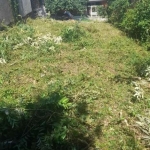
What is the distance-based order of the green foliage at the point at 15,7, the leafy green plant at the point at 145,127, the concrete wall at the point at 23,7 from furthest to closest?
the concrete wall at the point at 23,7 < the green foliage at the point at 15,7 < the leafy green plant at the point at 145,127

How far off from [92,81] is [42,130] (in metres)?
3.02

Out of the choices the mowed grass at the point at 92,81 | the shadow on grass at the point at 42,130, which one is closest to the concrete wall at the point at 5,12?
the mowed grass at the point at 92,81

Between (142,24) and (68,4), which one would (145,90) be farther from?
(68,4)

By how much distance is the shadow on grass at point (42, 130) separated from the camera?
4218mm

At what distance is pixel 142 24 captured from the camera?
35.7 feet

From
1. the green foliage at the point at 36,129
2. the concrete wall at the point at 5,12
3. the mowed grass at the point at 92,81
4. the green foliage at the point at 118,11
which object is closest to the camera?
the green foliage at the point at 36,129

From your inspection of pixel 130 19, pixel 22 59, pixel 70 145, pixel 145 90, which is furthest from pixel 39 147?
pixel 130 19

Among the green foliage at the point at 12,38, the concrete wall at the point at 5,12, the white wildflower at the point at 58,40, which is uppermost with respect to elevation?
the concrete wall at the point at 5,12

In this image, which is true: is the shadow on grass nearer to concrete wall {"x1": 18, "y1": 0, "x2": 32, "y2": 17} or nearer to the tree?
concrete wall {"x1": 18, "y1": 0, "x2": 32, "y2": 17}

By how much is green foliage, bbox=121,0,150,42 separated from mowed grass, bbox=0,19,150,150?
27.5 inches

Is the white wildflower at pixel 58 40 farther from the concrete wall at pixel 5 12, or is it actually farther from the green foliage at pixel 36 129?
the green foliage at pixel 36 129

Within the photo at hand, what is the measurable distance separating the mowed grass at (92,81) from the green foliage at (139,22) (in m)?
0.70

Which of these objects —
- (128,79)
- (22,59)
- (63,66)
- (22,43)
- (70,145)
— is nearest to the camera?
(70,145)

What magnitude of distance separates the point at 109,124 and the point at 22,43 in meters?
6.57
